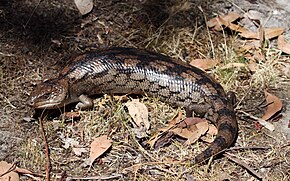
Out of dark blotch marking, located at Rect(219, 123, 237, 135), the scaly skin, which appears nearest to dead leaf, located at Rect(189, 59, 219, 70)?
the scaly skin

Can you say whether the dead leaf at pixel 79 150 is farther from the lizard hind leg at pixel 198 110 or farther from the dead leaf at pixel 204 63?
the dead leaf at pixel 204 63

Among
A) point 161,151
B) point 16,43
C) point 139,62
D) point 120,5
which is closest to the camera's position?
point 161,151

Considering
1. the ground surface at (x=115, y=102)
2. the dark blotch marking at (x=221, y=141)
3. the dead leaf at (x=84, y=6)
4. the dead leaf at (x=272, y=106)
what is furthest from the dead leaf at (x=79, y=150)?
the dead leaf at (x=84, y=6)

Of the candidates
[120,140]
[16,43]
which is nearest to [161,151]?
[120,140]

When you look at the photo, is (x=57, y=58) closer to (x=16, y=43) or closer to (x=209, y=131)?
(x=16, y=43)

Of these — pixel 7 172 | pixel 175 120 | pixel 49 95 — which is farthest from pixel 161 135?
pixel 7 172

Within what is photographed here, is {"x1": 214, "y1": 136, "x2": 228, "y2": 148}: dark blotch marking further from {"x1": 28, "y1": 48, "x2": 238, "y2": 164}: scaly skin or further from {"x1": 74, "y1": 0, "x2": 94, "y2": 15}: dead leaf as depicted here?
{"x1": 74, "y1": 0, "x2": 94, "y2": 15}: dead leaf

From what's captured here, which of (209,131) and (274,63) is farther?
(274,63)

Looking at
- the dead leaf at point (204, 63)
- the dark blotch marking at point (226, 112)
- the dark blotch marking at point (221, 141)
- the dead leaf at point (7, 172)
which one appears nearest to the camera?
the dead leaf at point (7, 172)
